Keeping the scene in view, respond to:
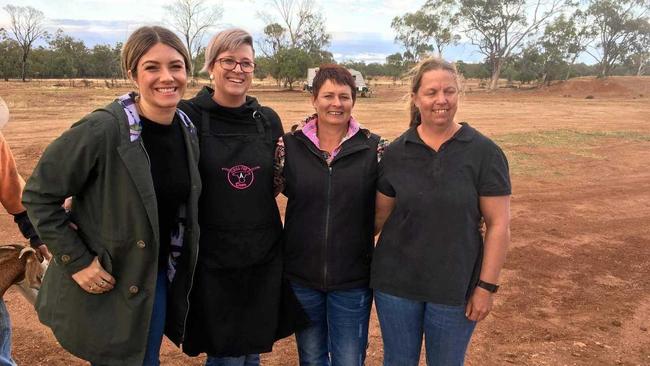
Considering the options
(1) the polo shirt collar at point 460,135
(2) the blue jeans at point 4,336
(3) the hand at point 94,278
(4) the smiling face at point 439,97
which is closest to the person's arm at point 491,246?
(1) the polo shirt collar at point 460,135

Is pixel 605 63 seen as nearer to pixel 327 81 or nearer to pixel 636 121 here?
pixel 636 121

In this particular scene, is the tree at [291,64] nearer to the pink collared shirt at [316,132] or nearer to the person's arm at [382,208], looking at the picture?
the pink collared shirt at [316,132]

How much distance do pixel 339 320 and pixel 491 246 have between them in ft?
2.53

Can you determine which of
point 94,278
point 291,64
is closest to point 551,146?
point 94,278

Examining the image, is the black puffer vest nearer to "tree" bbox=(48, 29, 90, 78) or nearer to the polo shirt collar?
the polo shirt collar

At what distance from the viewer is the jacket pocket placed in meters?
2.18

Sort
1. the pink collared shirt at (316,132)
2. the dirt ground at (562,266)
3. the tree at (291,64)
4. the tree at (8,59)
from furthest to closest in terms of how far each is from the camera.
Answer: the tree at (8,59) < the tree at (291,64) < the dirt ground at (562,266) < the pink collared shirt at (316,132)

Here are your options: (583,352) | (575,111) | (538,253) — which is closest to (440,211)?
(583,352)

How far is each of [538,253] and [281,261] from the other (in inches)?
147

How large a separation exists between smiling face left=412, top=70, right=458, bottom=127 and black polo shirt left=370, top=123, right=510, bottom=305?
0.09 metres

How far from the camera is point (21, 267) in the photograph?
2.47m

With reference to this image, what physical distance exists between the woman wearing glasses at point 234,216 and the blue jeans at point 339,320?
0.16m

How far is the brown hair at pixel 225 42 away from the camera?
7.14 feet

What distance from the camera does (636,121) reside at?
657 inches
